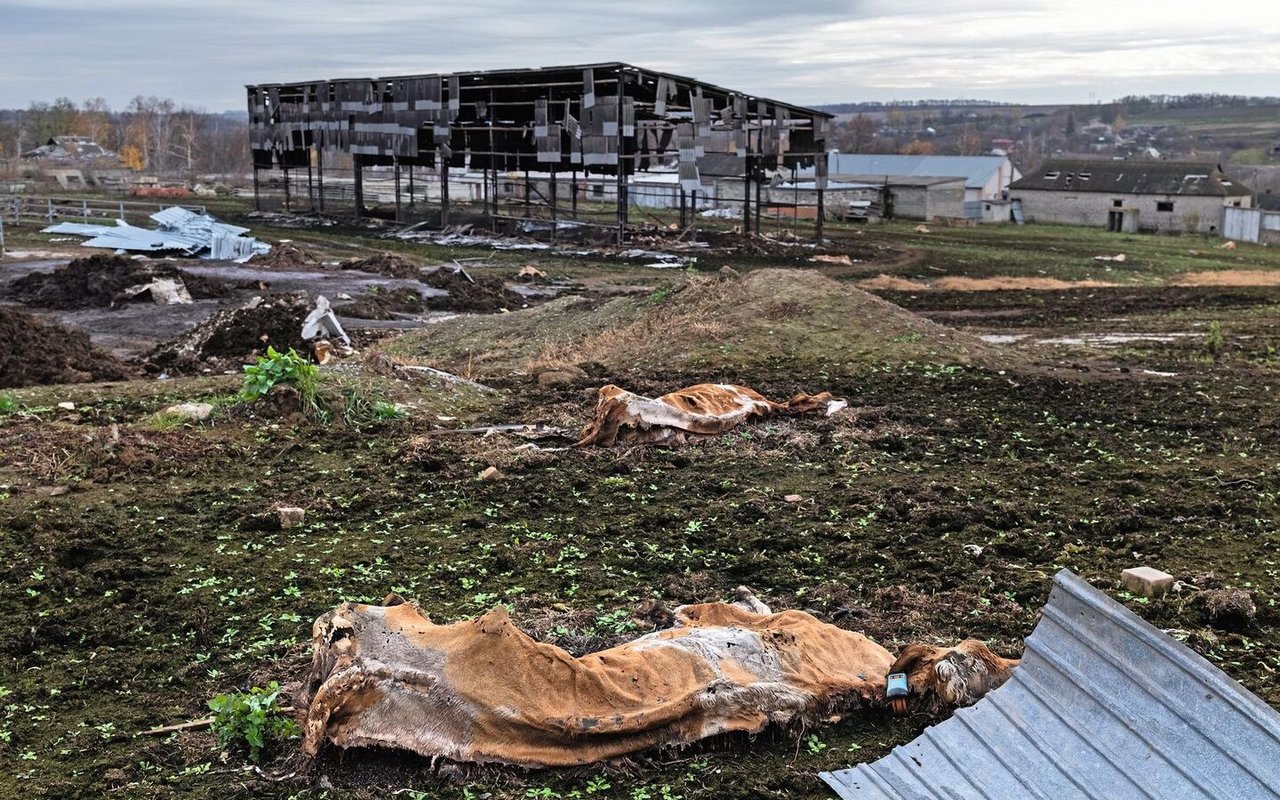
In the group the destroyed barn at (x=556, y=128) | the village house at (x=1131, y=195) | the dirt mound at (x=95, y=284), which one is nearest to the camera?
the dirt mound at (x=95, y=284)

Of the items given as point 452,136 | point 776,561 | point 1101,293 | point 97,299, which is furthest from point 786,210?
point 776,561

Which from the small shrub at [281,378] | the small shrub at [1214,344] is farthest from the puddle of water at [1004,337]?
the small shrub at [281,378]

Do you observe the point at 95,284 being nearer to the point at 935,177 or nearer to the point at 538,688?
the point at 538,688

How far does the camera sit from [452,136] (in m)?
44.1

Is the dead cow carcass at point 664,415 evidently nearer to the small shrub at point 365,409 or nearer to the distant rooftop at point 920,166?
the small shrub at point 365,409

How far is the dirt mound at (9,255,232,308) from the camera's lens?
24.2 m

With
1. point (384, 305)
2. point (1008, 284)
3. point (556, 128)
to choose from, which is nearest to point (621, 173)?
point (556, 128)

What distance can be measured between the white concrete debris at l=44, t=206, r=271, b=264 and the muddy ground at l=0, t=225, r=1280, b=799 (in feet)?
72.0

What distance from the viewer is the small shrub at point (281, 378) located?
12.0m

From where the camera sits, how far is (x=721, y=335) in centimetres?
1709

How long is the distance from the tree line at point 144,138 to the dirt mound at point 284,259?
64.6m

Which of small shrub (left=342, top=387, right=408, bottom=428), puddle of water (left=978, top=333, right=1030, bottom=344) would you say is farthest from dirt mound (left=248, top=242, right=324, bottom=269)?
small shrub (left=342, top=387, right=408, bottom=428)

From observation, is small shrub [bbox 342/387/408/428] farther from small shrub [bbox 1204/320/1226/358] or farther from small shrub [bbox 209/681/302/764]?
small shrub [bbox 1204/320/1226/358]

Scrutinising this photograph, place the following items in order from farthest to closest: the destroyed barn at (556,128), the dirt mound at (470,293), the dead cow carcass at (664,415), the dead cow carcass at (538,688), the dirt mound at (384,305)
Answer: the destroyed barn at (556,128) → the dirt mound at (470,293) → the dirt mound at (384,305) → the dead cow carcass at (664,415) → the dead cow carcass at (538,688)
